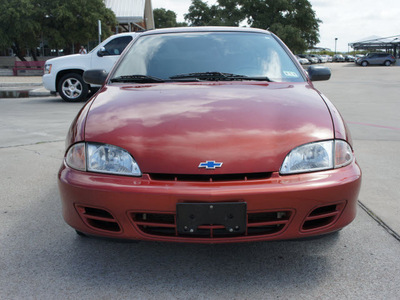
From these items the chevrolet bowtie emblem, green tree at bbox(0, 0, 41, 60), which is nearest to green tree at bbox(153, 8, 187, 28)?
green tree at bbox(0, 0, 41, 60)

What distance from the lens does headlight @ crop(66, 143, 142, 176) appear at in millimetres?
2109

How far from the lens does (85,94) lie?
11078mm

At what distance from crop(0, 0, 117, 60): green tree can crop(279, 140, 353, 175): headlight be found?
2690 cm

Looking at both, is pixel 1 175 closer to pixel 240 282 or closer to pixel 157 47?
pixel 157 47

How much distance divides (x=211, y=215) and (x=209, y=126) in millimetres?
486

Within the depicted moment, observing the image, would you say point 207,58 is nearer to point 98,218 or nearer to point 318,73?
point 318,73

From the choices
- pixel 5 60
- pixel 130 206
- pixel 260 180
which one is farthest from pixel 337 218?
pixel 5 60

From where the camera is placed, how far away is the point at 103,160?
7.07 feet

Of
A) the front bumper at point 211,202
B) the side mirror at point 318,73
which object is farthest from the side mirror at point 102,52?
the front bumper at point 211,202

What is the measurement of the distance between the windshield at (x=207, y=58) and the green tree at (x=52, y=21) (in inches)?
997

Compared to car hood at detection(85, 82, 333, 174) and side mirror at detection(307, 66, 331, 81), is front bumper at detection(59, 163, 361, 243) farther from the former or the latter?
side mirror at detection(307, 66, 331, 81)

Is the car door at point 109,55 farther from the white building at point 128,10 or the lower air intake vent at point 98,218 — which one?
the white building at point 128,10

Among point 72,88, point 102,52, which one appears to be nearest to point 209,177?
point 102,52

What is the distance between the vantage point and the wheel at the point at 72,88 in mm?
11016
